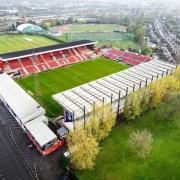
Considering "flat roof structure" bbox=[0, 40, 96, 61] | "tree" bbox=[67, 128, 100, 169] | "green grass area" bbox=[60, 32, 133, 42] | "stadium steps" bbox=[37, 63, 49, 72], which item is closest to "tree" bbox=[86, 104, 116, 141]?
"tree" bbox=[67, 128, 100, 169]

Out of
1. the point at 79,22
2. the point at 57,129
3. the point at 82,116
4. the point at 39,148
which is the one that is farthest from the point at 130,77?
the point at 79,22

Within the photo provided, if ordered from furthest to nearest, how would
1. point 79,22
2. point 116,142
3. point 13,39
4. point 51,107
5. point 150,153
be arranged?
point 79,22 → point 13,39 → point 51,107 → point 116,142 → point 150,153

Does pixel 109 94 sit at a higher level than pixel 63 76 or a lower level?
higher

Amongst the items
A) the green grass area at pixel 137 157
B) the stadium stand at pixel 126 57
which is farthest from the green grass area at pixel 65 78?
the green grass area at pixel 137 157

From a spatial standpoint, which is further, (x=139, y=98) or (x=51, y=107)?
(x=51, y=107)

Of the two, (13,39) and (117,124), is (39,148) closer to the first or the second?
(117,124)

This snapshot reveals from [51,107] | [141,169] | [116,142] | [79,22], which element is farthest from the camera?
[79,22]

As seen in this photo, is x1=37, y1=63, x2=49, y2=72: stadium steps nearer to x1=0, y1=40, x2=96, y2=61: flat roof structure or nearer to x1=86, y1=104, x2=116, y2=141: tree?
x1=0, y1=40, x2=96, y2=61: flat roof structure

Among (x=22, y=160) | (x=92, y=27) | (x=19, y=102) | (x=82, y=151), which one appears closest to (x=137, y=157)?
(x=82, y=151)
